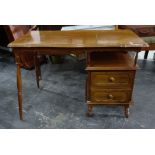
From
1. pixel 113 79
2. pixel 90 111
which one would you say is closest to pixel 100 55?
pixel 113 79

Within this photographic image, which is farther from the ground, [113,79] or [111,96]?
[113,79]

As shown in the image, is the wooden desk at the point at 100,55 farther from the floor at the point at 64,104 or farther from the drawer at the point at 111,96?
the floor at the point at 64,104

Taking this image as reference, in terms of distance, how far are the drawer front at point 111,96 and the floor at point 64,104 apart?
0.63ft

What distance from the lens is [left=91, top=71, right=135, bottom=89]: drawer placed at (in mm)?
1490

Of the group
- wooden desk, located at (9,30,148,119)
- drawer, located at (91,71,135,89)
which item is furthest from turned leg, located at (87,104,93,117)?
drawer, located at (91,71,135,89)

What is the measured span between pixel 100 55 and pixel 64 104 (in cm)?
60

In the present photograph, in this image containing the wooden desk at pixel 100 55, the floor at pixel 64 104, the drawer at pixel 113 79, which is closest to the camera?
the wooden desk at pixel 100 55

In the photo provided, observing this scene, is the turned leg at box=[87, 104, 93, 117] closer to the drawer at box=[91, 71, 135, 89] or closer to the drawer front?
the drawer front

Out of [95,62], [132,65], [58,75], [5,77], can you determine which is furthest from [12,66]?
[132,65]

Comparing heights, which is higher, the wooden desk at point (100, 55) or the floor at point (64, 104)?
the wooden desk at point (100, 55)

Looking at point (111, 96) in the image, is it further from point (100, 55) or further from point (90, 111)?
point (100, 55)

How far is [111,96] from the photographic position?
5.19 ft

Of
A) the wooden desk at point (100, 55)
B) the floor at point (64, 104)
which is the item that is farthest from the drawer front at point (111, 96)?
the floor at point (64, 104)

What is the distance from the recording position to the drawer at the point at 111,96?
1571 millimetres
